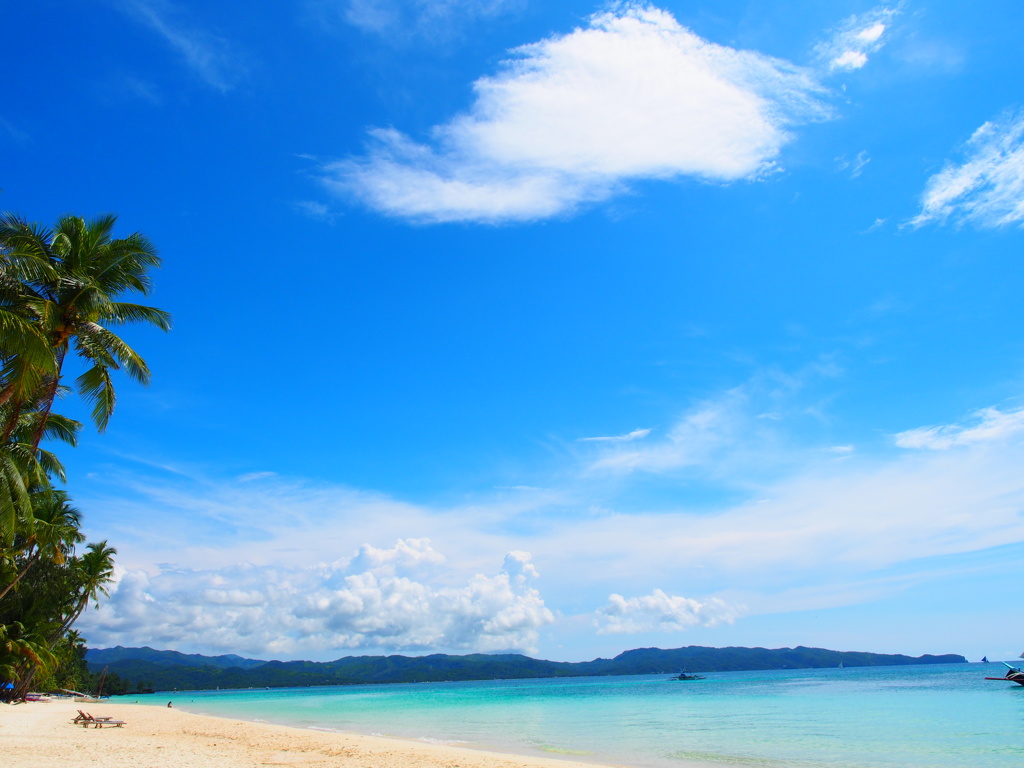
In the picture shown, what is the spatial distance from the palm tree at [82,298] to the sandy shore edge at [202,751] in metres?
6.79

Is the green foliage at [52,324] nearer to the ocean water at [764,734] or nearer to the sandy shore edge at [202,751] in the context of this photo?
the sandy shore edge at [202,751]

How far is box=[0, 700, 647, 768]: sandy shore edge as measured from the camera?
489 inches

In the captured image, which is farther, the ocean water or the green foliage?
the ocean water

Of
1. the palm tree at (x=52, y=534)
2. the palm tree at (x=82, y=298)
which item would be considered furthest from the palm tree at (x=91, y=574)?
the palm tree at (x=82, y=298)

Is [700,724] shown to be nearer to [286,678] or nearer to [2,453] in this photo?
[2,453]

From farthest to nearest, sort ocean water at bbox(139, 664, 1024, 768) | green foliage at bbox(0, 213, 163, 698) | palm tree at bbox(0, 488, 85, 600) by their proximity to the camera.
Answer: palm tree at bbox(0, 488, 85, 600), ocean water at bbox(139, 664, 1024, 768), green foliage at bbox(0, 213, 163, 698)


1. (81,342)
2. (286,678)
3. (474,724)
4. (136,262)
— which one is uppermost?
(136,262)

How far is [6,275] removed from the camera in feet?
34.5

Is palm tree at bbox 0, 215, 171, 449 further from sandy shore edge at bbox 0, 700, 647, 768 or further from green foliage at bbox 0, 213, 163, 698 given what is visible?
sandy shore edge at bbox 0, 700, 647, 768

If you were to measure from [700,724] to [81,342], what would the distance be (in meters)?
29.5

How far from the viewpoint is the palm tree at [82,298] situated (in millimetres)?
11461

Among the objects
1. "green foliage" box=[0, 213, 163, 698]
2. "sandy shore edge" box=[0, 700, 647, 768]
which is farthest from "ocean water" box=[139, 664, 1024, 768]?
"green foliage" box=[0, 213, 163, 698]

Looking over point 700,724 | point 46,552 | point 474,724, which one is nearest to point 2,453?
point 46,552

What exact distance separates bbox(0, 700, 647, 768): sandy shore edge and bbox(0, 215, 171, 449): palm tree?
6792mm
